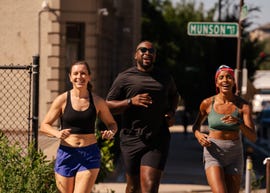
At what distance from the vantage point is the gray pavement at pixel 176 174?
15266 millimetres

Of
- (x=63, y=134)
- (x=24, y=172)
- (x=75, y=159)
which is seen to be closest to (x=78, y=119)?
(x=63, y=134)

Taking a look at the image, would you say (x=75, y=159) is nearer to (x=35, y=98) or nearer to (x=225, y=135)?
(x=225, y=135)

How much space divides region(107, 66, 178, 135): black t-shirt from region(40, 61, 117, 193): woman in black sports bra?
989 millimetres

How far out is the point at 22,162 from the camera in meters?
9.62

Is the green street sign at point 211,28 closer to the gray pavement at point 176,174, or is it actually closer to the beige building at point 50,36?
the gray pavement at point 176,174

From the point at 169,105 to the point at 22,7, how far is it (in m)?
13.0

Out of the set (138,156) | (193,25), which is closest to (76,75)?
(138,156)

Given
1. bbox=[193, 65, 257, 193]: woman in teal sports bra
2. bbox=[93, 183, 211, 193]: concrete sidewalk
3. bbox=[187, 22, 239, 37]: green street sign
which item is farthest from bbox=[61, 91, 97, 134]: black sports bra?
bbox=[93, 183, 211, 193]: concrete sidewalk

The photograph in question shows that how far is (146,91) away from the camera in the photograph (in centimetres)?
935

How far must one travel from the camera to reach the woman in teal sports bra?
30.7 feet

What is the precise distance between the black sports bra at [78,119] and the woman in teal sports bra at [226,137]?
1517mm

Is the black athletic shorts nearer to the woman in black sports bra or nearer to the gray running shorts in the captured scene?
the gray running shorts

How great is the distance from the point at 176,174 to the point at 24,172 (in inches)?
604

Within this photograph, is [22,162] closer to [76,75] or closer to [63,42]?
[76,75]
